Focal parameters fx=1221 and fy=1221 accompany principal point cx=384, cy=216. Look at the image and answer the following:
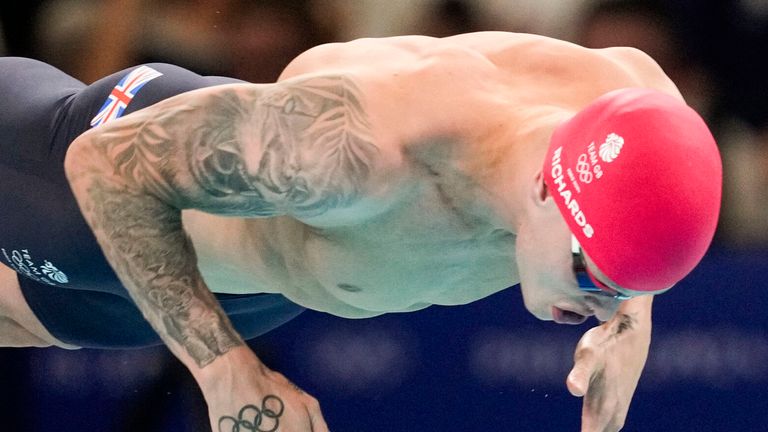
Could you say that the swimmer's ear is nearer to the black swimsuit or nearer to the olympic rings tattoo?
the olympic rings tattoo

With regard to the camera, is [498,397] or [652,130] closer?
[652,130]

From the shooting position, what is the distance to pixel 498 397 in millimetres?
3158

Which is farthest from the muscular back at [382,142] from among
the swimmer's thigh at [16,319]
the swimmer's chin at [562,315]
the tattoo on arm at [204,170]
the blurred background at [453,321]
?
the blurred background at [453,321]

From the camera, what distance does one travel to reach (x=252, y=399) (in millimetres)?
1372

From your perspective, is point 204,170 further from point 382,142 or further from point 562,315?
point 562,315

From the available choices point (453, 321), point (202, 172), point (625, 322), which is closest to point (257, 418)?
point (202, 172)

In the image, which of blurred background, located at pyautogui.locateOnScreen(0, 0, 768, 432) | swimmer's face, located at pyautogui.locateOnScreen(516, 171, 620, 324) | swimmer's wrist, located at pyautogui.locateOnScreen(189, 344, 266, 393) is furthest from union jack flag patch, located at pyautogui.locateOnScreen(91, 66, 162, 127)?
blurred background, located at pyautogui.locateOnScreen(0, 0, 768, 432)

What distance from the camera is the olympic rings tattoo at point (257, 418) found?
1342 mm

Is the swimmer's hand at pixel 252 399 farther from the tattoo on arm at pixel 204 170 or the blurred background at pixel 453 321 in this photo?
the blurred background at pixel 453 321

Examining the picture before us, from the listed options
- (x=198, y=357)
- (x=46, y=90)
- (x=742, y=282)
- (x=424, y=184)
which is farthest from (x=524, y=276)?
(x=742, y=282)

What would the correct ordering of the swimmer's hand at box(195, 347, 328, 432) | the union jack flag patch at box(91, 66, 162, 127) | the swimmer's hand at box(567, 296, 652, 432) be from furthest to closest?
1. the union jack flag patch at box(91, 66, 162, 127)
2. the swimmer's hand at box(567, 296, 652, 432)
3. the swimmer's hand at box(195, 347, 328, 432)

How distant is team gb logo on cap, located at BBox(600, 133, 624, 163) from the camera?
1393 mm

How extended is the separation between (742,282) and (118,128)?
1881mm

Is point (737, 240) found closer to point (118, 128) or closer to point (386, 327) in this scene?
point (386, 327)
